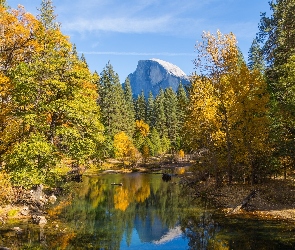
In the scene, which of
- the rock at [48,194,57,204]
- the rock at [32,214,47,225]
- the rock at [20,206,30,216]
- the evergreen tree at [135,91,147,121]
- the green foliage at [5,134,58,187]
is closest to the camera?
the rock at [32,214,47,225]

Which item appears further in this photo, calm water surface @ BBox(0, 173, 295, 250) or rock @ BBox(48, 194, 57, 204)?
rock @ BBox(48, 194, 57, 204)

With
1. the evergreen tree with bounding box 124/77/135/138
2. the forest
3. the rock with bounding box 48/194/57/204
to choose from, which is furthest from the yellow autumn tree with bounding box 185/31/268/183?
the evergreen tree with bounding box 124/77/135/138

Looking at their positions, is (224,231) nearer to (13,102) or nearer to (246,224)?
(246,224)

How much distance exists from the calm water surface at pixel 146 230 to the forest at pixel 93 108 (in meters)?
3.58

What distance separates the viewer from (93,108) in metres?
26.1

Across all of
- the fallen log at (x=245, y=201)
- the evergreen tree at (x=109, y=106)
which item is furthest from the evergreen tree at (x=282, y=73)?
the evergreen tree at (x=109, y=106)

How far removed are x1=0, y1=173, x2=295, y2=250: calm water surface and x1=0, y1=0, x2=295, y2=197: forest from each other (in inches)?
141

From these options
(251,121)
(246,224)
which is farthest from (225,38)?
(246,224)

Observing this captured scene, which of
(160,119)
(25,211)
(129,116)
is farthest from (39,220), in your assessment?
(160,119)

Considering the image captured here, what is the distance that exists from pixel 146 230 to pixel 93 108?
37.3 feet

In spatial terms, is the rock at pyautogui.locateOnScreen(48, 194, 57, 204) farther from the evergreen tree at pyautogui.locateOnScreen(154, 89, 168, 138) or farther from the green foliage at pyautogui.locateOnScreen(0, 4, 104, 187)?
the evergreen tree at pyautogui.locateOnScreen(154, 89, 168, 138)

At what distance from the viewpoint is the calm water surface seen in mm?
17000

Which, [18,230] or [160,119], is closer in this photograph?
[18,230]

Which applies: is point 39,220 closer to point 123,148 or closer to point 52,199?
point 52,199
